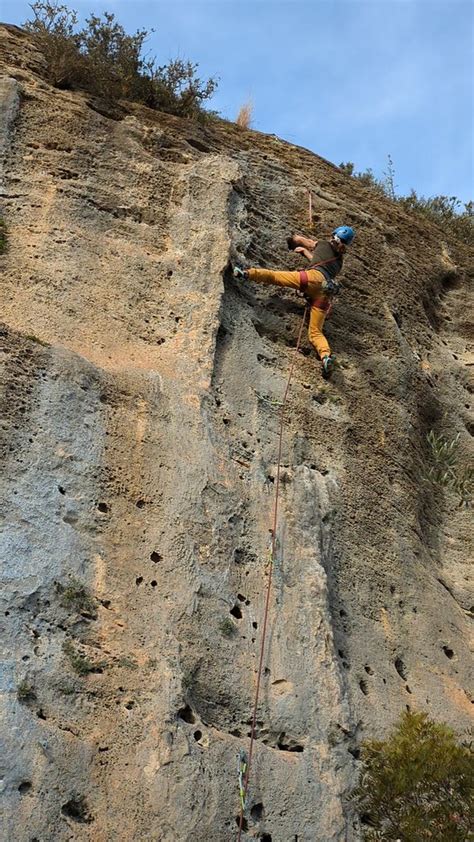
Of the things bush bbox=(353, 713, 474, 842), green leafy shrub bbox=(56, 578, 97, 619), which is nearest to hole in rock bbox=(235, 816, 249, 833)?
bush bbox=(353, 713, 474, 842)

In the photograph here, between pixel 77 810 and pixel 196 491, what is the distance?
7.99ft

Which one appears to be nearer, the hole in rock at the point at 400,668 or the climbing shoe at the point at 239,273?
the hole in rock at the point at 400,668

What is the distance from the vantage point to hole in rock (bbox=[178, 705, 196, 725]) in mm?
5932

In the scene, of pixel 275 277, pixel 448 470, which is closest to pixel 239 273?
pixel 275 277

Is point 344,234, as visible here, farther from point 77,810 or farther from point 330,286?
point 77,810

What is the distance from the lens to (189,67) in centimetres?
1102

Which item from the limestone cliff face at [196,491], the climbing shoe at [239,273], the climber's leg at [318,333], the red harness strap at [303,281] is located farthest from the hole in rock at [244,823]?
the red harness strap at [303,281]

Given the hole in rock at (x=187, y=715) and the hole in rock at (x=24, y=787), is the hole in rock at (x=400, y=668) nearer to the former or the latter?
the hole in rock at (x=187, y=715)

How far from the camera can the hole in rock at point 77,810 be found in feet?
17.3

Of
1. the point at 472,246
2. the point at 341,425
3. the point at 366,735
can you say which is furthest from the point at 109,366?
the point at 472,246

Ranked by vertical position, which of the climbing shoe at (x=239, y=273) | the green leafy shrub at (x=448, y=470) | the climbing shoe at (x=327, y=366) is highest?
the climbing shoe at (x=239, y=273)

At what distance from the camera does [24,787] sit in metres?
5.22

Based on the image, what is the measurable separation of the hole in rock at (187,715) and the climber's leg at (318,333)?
13.1ft

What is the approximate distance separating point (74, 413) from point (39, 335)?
0.86m
